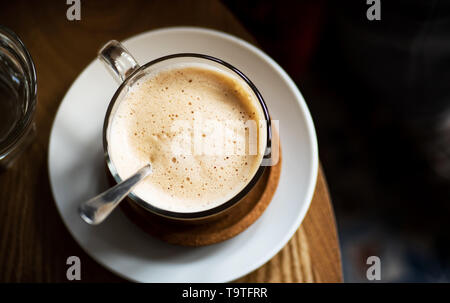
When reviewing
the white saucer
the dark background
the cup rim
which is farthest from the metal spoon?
the dark background

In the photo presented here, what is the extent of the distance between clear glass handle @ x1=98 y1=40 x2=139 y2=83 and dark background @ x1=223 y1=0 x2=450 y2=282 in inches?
23.7

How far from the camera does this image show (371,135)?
4.90 ft

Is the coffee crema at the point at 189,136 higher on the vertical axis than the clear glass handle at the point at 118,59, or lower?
lower

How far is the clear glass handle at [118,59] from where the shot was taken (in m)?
0.75

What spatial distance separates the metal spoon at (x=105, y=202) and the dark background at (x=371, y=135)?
2.45 feet

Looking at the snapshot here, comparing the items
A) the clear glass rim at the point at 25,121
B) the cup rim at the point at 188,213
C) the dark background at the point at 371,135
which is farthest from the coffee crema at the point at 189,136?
the dark background at the point at 371,135

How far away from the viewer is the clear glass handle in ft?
2.47

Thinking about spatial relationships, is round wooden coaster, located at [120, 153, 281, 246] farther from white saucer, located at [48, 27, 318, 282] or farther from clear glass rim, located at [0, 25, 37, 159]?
clear glass rim, located at [0, 25, 37, 159]

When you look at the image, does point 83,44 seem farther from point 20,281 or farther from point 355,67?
point 355,67

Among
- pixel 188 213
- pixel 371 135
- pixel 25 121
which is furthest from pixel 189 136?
Answer: pixel 371 135

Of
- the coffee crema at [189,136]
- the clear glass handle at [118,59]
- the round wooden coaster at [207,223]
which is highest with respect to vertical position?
the clear glass handle at [118,59]

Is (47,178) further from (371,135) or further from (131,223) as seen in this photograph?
(371,135)

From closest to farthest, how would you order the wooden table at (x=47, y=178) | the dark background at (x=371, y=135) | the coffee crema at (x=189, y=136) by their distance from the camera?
the coffee crema at (x=189, y=136), the wooden table at (x=47, y=178), the dark background at (x=371, y=135)

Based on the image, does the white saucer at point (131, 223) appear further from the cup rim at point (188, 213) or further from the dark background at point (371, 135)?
the dark background at point (371, 135)
